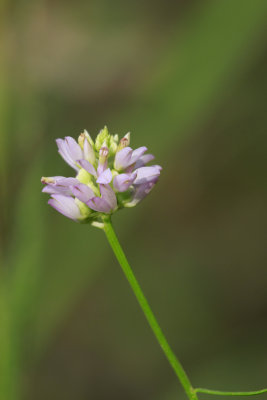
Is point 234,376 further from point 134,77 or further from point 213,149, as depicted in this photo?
point 134,77

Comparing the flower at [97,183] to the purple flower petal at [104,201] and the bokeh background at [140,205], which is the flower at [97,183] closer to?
the purple flower petal at [104,201]

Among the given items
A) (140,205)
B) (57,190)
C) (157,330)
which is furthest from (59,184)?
(140,205)

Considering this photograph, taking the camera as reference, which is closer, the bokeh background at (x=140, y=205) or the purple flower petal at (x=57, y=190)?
the purple flower petal at (x=57, y=190)

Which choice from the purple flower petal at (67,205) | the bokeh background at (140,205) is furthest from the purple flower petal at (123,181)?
the bokeh background at (140,205)

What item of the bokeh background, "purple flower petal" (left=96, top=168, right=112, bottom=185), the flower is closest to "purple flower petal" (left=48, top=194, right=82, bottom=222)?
the flower

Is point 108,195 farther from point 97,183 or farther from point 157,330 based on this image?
point 157,330

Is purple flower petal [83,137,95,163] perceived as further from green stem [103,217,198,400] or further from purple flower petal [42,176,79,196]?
green stem [103,217,198,400]
